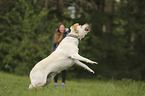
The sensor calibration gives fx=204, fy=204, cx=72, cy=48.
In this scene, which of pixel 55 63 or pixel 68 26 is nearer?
pixel 55 63

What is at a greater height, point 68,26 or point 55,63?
point 68,26

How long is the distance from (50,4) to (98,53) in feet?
14.5

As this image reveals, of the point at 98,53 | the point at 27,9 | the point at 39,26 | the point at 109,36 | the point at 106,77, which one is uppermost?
the point at 27,9

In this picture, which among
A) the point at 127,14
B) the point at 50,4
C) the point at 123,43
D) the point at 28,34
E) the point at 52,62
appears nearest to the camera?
the point at 52,62

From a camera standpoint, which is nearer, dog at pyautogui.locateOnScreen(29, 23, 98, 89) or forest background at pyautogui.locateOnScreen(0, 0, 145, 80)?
dog at pyautogui.locateOnScreen(29, 23, 98, 89)

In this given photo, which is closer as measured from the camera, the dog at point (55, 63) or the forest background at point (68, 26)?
the dog at point (55, 63)

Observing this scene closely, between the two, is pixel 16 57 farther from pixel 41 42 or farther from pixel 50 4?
pixel 50 4

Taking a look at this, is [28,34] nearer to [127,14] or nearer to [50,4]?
[50,4]

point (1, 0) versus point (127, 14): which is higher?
point (1, 0)

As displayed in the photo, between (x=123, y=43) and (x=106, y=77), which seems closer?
(x=106, y=77)

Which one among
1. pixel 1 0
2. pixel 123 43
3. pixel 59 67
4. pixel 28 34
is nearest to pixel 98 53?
pixel 123 43

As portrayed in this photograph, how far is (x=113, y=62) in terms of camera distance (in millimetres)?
14906

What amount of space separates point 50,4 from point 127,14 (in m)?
5.35

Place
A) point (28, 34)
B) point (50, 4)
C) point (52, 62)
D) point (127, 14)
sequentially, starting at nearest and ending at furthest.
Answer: point (52, 62)
point (28, 34)
point (50, 4)
point (127, 14)
